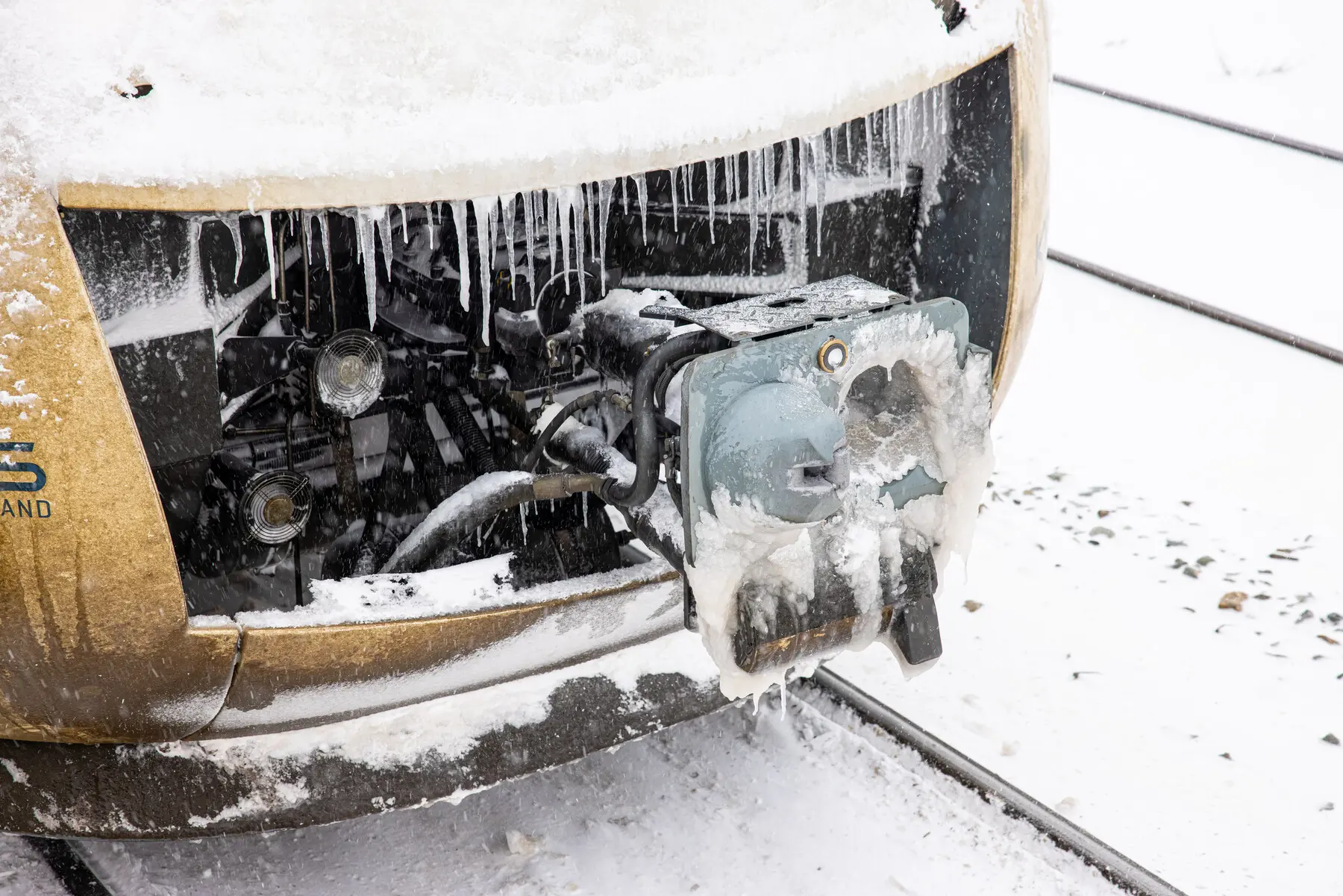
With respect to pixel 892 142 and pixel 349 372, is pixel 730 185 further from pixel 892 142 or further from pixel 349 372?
pixel 349 372

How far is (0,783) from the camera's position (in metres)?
2.14

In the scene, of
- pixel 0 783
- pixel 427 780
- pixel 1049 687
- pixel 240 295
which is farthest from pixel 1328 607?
pixel 0 783

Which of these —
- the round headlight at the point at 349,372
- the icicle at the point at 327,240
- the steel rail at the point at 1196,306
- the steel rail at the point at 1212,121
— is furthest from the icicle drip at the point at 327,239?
the steel rail at the point at 1212,121

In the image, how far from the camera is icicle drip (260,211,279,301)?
202 centimetres

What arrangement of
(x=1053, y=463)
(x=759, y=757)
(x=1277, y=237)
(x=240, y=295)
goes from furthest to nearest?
(x=1277, y=237) < (x=1053, y=463) < (x=759, y=757) < (x=240, y=295)

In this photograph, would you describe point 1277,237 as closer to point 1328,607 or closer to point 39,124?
point 1328,607

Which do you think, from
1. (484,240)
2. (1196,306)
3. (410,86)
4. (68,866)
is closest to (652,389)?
(484,240)

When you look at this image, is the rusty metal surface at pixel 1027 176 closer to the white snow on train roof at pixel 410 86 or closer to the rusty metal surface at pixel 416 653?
the white snow on train roof at pixel 410 86

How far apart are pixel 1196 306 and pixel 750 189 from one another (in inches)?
118

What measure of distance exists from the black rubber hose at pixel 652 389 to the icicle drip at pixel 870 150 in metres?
0.78

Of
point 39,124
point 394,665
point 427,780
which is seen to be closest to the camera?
point 39,124

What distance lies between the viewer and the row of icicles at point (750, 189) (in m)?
2.66

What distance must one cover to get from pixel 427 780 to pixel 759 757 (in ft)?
2.78

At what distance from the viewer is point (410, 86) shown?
1.83 metres
